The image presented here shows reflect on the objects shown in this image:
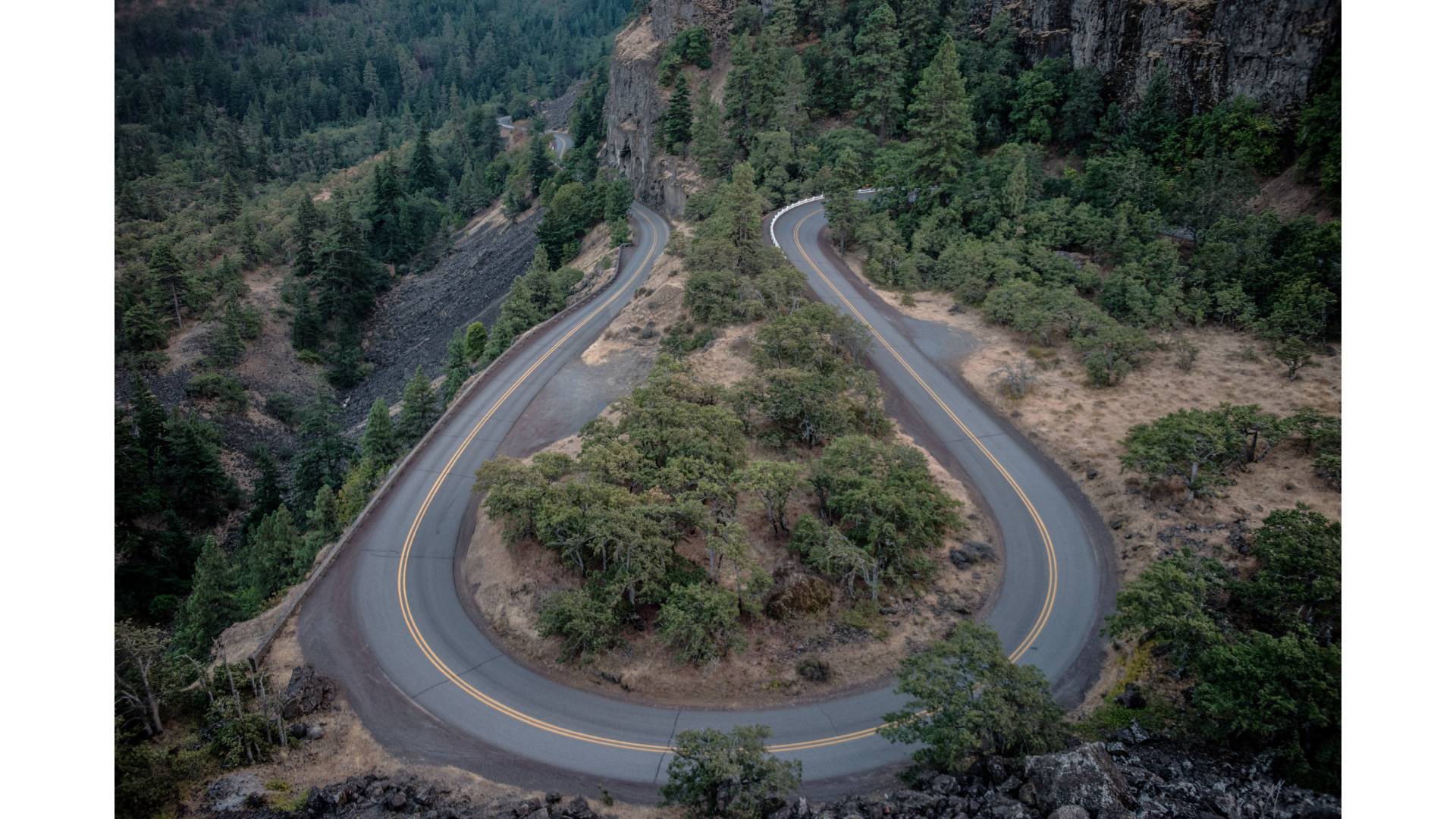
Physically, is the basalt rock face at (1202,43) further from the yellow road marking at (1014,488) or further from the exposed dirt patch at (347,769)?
the exposed dirt patch at (347,769)

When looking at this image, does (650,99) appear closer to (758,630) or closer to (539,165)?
(539,165)

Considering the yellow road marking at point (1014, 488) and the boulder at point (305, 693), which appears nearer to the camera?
the boulder at point (305, 693)

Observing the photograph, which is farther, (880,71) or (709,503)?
(880,71)

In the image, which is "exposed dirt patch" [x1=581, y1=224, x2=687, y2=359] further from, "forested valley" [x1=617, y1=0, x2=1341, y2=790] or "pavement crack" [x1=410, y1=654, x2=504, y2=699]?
"pavement crack" [x1=410, y1=654, x2=504, y2=699]

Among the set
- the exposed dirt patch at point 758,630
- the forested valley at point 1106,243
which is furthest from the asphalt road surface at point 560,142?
the exposed dirt patch at point 758,630

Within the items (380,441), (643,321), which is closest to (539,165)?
(643,321)

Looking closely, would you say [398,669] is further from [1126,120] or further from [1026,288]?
[1126,120]

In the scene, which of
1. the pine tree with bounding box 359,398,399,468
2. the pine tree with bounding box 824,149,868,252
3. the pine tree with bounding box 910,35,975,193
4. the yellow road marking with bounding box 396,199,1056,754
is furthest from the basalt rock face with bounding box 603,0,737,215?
the pine tree with bounding box 359,398,399,468
